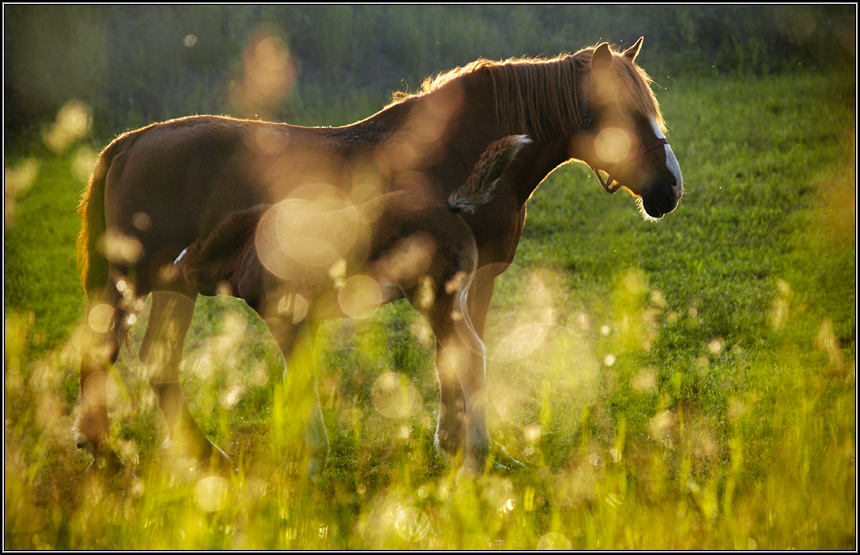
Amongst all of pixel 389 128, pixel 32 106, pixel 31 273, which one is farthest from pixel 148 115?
pixel 389 128

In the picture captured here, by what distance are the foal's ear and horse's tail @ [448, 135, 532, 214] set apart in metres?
1.14

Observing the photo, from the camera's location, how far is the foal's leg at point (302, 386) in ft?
10.9

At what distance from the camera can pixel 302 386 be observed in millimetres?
3305

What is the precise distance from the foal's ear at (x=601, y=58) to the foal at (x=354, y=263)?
1.19m

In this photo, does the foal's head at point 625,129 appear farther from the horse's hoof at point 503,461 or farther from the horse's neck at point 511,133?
the horse's hoof at point 503,461

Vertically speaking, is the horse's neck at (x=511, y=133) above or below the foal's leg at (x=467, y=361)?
above

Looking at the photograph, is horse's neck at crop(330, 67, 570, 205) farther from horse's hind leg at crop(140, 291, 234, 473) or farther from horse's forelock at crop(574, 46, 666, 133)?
horse's hind leg at crop(140, 291, 234, 473)

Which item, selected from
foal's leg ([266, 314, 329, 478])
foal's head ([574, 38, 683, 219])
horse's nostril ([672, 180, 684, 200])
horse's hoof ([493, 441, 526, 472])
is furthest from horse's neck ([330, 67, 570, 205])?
horse's hoof ([493, 441, 526, 472])

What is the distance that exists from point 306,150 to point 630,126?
194 cm

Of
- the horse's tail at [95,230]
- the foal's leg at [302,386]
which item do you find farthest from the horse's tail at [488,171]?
the horse's tail at [95,230]

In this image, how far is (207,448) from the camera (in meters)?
3.98

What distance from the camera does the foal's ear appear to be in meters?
3.79

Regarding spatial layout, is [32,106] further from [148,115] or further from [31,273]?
[31,273]

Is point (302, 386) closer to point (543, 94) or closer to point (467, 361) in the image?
point (467, 361)
